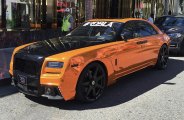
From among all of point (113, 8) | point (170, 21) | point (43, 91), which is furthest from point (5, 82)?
point (113, 8)

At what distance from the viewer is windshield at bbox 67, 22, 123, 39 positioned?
6723mm

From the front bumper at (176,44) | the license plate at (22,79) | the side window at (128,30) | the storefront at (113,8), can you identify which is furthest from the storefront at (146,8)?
the license plate at (22,79)

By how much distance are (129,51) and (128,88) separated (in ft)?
2.55

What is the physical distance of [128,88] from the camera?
269 inches

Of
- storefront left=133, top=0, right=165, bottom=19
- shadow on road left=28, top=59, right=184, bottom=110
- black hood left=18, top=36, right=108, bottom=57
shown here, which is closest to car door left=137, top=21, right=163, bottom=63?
shadow on road left=28, top=59, right=184, bottom=110

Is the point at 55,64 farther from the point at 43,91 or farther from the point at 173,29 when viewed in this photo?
the point at 173,29

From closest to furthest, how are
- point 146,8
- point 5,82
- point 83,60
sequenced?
point 83,60 < point 5,82 < point 146,8

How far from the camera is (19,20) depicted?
41.1ft

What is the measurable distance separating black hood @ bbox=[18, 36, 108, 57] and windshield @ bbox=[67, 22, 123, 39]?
1.03 ft

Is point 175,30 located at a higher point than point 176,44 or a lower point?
higher

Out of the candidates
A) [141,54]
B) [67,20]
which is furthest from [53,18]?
[141,54]

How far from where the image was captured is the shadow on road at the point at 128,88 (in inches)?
224

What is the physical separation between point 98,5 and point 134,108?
1390 centimetres

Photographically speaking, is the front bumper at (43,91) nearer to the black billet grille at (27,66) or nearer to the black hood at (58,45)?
the black billet grille at (27,66)
